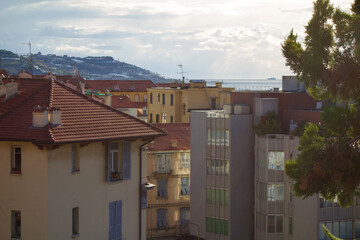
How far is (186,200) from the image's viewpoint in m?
57.4

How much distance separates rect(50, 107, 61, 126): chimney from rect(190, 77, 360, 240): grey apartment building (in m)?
21.4

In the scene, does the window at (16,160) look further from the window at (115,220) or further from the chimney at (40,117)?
the window at (115,220)

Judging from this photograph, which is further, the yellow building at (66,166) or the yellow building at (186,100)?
the yellow building at (186,100)

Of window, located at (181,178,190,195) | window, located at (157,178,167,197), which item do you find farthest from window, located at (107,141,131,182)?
window, located at (181,178,190,195)

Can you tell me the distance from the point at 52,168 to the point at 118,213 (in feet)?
13.3

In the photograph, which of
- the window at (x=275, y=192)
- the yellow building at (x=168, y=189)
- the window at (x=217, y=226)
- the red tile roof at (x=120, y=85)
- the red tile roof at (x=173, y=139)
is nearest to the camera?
the window at (x=275, y=192)

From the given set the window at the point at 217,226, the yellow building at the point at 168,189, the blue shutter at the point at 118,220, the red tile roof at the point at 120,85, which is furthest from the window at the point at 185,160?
the red tile roof at the point at 120,85

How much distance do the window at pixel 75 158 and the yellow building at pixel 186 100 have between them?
173ft

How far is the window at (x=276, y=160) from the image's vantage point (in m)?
43.2

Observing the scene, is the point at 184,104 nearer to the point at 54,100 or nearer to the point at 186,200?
the point at 186,200

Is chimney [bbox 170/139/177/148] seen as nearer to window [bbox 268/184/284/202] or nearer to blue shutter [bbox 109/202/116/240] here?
window [bbox 268/184/284/202]

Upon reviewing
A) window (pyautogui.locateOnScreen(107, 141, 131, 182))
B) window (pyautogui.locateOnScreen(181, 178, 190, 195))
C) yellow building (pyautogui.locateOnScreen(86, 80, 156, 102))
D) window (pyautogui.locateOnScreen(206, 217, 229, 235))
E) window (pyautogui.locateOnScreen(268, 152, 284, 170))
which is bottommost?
window (pyautogui.locateOnScreen(206, 217, 229, 235))

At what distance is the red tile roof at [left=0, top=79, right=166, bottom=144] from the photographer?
23328mm

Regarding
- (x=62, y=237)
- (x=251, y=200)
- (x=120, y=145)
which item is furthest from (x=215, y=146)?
(x=62, y=237)
